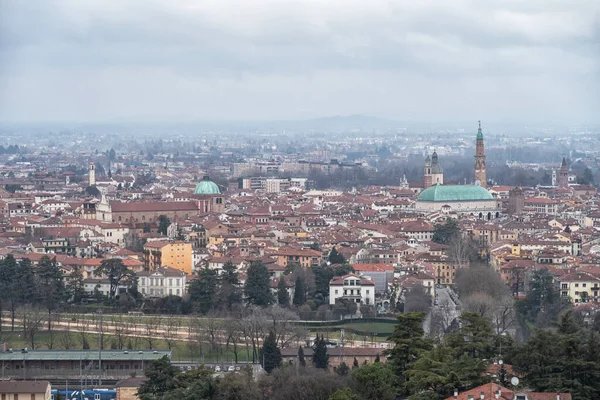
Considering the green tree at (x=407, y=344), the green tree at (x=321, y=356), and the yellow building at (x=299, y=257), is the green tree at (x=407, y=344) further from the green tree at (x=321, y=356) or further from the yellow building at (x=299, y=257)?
the yellow building at (x=299, y=257)

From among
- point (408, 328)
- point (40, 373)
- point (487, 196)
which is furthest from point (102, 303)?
point (487, 196)

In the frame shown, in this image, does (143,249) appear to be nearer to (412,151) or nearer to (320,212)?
(320,212)

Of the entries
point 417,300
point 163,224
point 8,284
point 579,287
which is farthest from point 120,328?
point 163,224

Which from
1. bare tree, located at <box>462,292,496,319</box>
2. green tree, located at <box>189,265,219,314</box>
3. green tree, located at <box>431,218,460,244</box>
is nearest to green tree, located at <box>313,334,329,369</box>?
bare tree, located at <box>462,292,496,319</box>

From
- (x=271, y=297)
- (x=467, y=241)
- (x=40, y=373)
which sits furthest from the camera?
(x=467, y=241)

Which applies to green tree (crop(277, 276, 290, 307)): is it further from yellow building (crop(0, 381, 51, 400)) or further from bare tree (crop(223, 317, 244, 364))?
yellow building (crop(0, 381, 51, 400))
